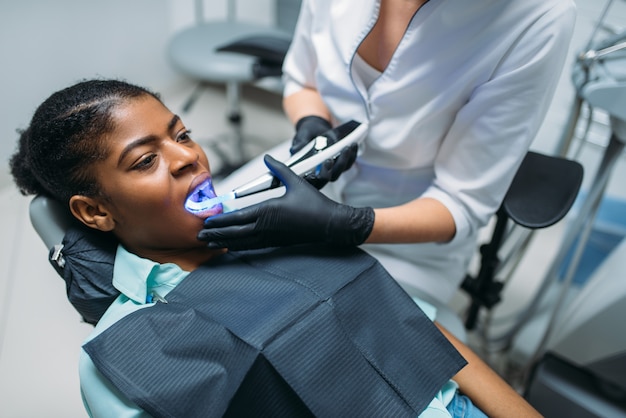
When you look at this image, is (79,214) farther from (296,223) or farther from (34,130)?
(296,223)

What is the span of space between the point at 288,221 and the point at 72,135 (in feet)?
1.28

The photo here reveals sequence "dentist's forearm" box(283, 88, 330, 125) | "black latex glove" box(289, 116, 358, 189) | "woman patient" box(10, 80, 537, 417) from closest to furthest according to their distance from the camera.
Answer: "woman patient" box(10, 80, 537, 417) < "black latex glove" box(289, 116, 358, 189) < "dentist's forearm" box(283, 88, 330, 125)

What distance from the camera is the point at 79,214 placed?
31.9 inches

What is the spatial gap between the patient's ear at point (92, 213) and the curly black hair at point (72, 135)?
0.05ft

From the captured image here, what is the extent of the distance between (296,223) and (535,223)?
1.61ft

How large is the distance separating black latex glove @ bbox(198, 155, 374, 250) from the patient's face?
0.18 feet

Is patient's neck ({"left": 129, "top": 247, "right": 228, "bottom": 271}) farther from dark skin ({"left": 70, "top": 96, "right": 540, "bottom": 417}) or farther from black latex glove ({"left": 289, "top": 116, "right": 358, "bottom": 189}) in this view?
black latex glove ({"left": 289, "top": 116, "right": 358, "bottom": 189})

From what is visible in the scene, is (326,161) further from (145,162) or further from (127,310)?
(127,310)

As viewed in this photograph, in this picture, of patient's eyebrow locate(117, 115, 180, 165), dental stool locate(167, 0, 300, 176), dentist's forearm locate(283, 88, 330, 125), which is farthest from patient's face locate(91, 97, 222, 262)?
dental stool locate(167, 0, 300, 176)

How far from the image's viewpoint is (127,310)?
0.78 m

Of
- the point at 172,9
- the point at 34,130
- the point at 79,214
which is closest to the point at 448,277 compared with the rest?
the point at 79,214

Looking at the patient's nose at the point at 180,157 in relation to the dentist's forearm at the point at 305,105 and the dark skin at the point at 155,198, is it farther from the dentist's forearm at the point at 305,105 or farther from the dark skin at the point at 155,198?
the dentist's forearm at the point at 305,105

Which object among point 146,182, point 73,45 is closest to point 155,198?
point 146,182

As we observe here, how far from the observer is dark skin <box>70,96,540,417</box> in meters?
0.78
